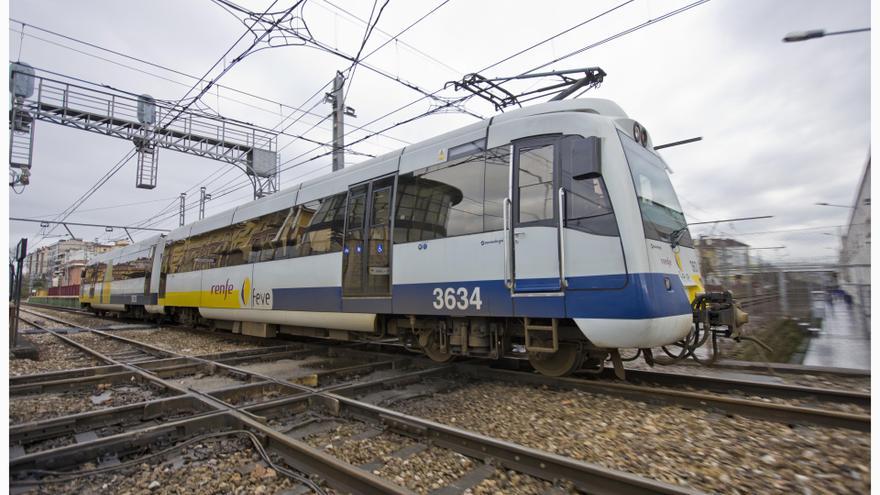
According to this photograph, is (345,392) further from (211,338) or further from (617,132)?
A: (211,338)

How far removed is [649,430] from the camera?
3807 millimetres

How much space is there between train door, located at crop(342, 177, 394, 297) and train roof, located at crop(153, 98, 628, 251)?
0.29 m

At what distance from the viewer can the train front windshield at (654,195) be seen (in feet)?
15.6

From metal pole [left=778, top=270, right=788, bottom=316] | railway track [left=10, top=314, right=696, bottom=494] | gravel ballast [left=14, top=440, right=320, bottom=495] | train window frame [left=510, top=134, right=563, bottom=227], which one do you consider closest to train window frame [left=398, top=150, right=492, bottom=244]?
train window frame [left=510, top=134, right=563, bottom=227]

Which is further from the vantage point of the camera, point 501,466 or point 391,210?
point 391,210

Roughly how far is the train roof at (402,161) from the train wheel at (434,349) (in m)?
2.44

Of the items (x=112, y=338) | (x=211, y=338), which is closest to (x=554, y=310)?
(x=211, y=338)

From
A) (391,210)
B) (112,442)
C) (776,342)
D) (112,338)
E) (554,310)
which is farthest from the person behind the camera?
(112,338)

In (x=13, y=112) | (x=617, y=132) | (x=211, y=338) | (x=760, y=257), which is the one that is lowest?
(x=211, y=338)

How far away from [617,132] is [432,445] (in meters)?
3.69

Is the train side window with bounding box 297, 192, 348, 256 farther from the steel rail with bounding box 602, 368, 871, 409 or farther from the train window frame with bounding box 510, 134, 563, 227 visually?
the steel rail with bounding box 602, 368, 871, 409

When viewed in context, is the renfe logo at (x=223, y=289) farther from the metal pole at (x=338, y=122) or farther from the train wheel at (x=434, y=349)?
the train wheel at (x=434, y=349)

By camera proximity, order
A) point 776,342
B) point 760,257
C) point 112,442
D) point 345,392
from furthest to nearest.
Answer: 1. point 760,257
2. point 776,342
3. point 345,392
4. point 112,442

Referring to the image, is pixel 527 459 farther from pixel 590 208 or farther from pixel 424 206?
pixel 424 206
